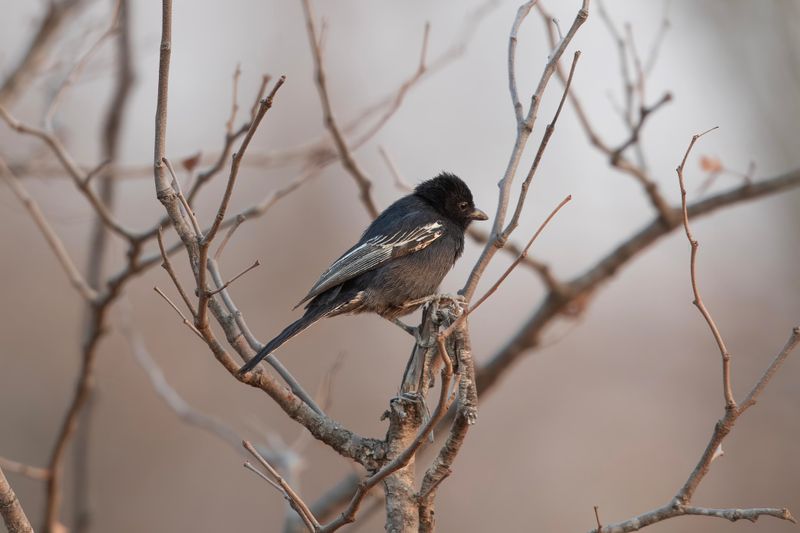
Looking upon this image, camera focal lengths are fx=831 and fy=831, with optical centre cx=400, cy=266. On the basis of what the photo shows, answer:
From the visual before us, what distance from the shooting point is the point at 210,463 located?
29.7 ft

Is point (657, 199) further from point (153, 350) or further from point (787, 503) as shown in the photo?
point (153, 350)

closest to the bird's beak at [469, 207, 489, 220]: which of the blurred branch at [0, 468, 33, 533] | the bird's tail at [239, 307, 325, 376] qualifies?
the bird's tail at [239, 307, 325, 376]

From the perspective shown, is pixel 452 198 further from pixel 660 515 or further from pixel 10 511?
pixel 10 511

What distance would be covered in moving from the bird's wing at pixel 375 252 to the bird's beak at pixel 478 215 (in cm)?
34

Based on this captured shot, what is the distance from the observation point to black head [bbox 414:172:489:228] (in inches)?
199

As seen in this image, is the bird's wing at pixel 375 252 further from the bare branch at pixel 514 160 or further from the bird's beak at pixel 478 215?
the bare branch at pixel 514 160

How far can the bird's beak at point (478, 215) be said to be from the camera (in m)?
5.07

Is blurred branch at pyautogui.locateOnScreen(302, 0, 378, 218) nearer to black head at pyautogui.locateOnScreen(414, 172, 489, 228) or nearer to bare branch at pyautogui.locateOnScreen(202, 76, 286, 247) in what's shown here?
black head at pyautogui.locateOnScreen(414, 172, 489, 228)

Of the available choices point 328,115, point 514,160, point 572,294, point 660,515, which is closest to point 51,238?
point 328,115

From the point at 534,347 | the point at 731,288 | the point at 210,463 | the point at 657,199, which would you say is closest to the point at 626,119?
the point at 657,199

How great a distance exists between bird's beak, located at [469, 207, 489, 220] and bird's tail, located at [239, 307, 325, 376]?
1.46 meters

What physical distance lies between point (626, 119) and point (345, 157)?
1.62 m

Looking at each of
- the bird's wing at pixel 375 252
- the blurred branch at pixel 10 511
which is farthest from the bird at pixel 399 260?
the blurred branch at pixel 10 511

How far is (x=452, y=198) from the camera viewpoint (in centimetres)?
510
